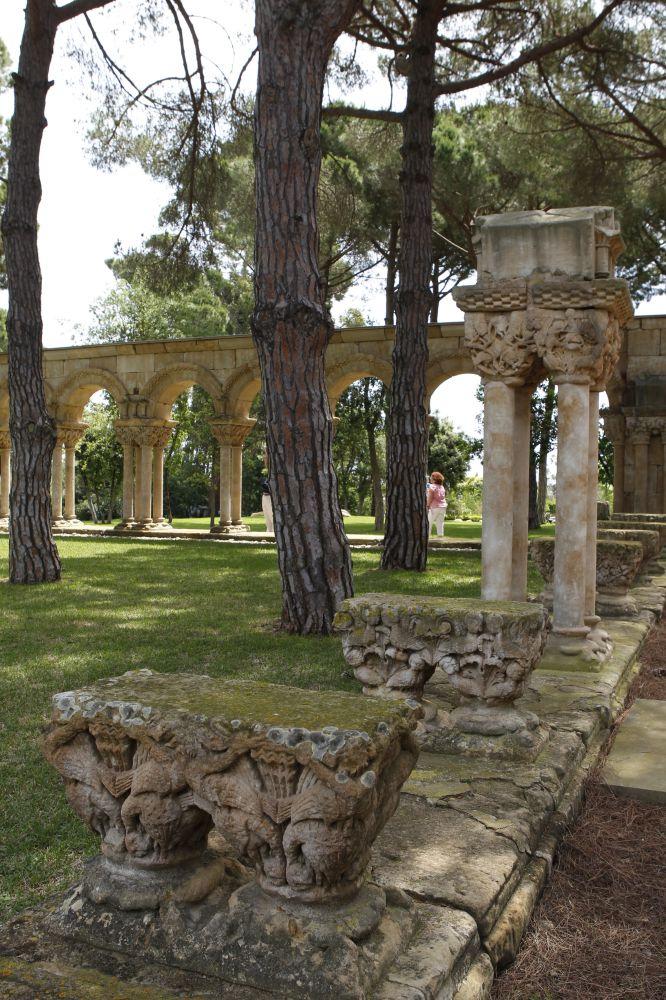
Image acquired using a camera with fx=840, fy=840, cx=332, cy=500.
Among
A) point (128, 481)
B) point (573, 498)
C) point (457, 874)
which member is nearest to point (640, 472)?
point (573, 498)

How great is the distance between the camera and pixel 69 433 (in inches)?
773

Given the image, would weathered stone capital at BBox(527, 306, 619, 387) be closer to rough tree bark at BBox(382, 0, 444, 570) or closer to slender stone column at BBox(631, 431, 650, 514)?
rough tree bark at BBox(382, 0, 444, 570)

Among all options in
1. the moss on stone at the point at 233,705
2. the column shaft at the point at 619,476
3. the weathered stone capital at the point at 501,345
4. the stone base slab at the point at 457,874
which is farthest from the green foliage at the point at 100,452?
the moss on stone at the point at 233,705

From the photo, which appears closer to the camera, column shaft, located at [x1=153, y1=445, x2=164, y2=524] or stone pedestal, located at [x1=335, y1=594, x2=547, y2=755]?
stone pedestal, located at [x1=335, y1=594, x2=547, y2=755]

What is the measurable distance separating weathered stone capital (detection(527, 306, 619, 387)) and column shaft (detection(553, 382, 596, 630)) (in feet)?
0.50

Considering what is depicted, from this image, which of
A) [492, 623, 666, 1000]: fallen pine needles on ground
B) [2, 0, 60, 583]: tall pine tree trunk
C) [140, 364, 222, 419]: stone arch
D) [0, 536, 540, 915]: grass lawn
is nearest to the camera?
[492, 623, 666, 1000]: fallen pine needles on ground

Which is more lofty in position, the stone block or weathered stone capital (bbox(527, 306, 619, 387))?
weathered stone capital (bbox(527, 306, 619, 387))

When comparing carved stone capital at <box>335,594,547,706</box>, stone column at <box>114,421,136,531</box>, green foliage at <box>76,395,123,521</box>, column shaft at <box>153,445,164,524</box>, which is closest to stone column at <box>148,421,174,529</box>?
column shaft at <box>153,445,164,524</box>

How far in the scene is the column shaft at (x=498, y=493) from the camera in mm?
5070

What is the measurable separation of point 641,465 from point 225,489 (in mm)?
8247

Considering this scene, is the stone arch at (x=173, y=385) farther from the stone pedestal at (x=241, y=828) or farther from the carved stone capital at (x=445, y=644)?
the stone pedestal at (x=241, y=828)

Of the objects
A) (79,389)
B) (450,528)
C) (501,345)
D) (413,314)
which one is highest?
Result: (79,389)

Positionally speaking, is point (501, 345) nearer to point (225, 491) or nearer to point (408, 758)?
point (408, 758)

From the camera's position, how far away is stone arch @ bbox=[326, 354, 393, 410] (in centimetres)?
1647
